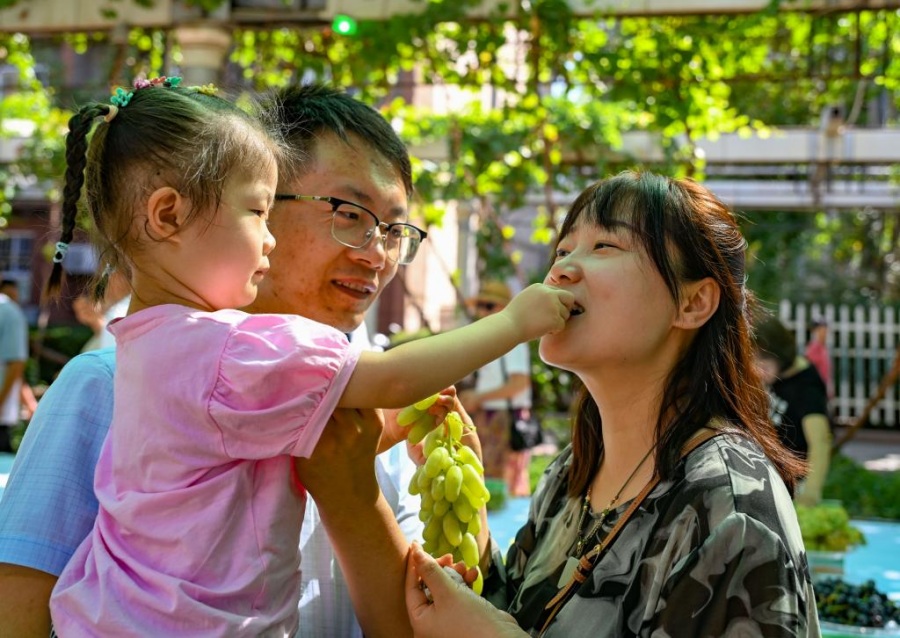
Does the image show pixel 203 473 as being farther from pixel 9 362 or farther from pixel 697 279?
pixel 9 362

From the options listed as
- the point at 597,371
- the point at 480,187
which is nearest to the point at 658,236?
the point at 597,371

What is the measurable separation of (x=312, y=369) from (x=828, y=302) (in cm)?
1842

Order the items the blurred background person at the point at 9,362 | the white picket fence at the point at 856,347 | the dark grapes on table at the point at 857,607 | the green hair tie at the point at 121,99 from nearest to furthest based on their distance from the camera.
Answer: the green hair tie at the point at 121,99 → the dark grapes on table at the point at 857,607 → the blurred background person at the point at 9,362 → the white picket fence at the point at 856,347

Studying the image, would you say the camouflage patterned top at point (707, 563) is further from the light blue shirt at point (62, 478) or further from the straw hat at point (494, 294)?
the straw hat at point (494, 294)

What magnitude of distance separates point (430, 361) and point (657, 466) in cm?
43

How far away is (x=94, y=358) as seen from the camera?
5.39ft

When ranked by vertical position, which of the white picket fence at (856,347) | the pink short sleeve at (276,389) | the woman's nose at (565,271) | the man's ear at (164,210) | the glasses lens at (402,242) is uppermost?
the man's ear at (164,210)

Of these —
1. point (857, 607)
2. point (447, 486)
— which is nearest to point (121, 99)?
point (447, 486)

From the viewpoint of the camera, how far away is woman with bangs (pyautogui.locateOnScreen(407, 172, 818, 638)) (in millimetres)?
1333

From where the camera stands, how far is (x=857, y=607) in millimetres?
2816

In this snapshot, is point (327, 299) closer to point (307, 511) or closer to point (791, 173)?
point (307, 511)

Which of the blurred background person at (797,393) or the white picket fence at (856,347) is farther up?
the blurred background person at (797,393)

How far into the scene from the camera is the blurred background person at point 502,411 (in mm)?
6148

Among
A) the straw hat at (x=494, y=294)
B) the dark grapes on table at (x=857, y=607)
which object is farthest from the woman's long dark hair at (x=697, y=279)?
the straw hat at (x=494, y=294)
